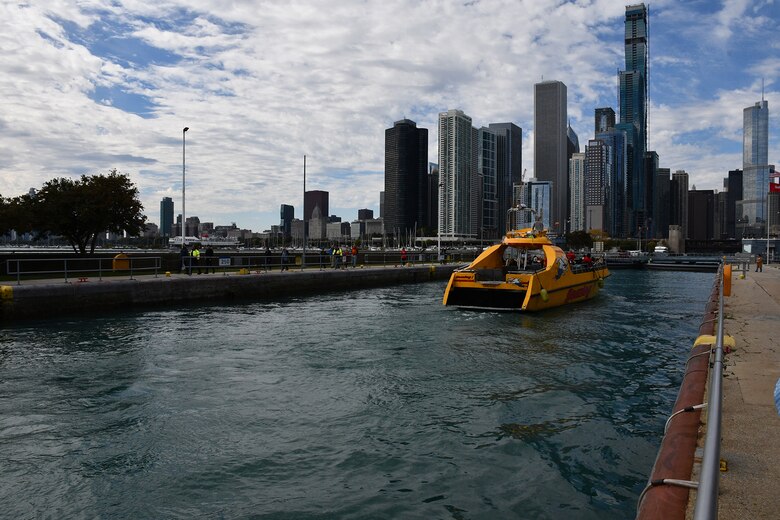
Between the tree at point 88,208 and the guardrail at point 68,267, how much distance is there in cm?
414

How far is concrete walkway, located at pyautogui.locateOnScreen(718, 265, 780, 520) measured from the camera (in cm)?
432

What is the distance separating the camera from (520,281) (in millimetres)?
→ 23516

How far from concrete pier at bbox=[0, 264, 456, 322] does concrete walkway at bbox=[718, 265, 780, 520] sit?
22.5 meters

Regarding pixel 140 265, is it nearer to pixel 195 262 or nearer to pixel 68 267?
pixel 195 262

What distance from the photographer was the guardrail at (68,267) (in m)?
24.6

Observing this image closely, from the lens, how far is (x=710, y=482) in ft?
8.88

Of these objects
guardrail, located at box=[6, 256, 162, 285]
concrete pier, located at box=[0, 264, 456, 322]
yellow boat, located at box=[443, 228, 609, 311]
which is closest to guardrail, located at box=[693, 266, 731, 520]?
yellow boat, located at box=[443, 228, 609, 311]

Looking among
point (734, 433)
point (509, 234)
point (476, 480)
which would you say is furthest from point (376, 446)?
point (509, 234)

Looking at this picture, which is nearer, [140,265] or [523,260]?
[523,260]

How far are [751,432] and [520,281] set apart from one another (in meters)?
17.8

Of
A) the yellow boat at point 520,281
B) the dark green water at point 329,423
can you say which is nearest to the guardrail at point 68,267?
the dark green water at point 329,423

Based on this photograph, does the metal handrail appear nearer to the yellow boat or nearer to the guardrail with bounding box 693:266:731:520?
the guardrail with bounding box 693:266:731:520

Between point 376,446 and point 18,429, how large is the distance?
18.3ft

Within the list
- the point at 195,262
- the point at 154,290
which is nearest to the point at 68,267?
the point at 195,262
